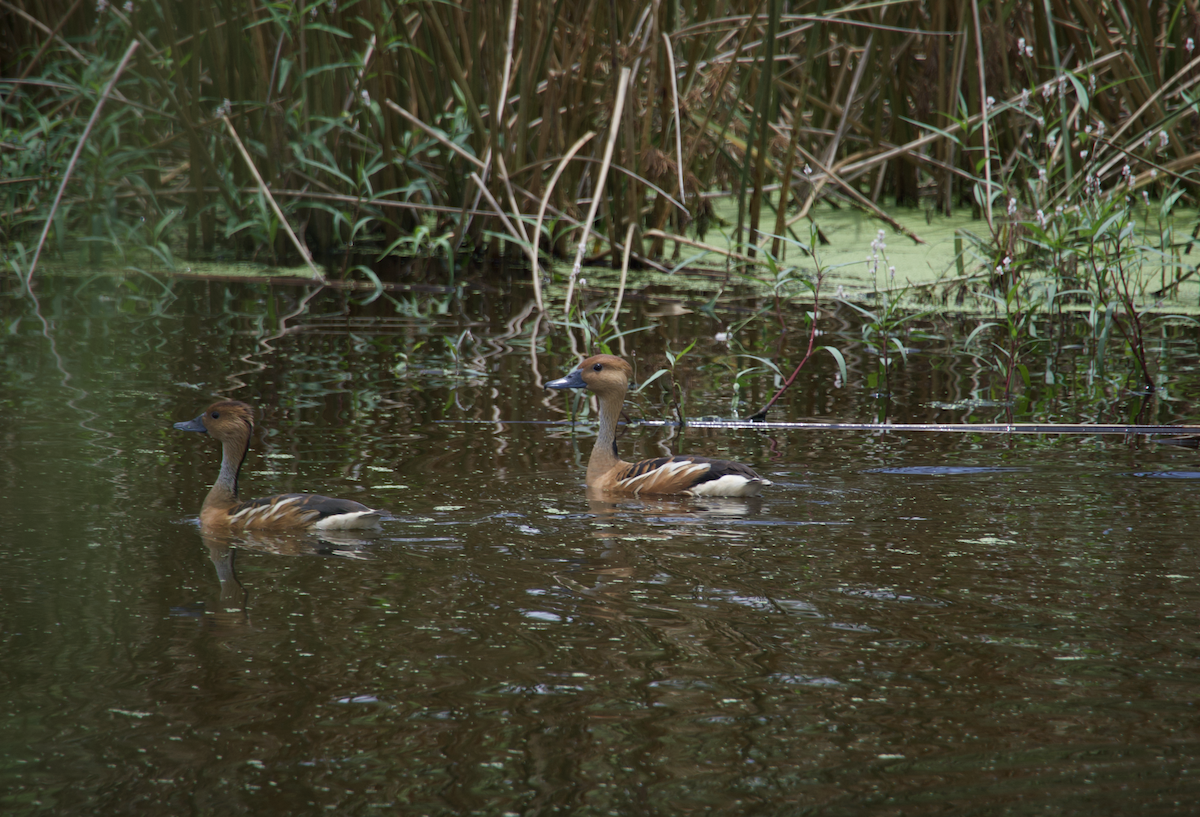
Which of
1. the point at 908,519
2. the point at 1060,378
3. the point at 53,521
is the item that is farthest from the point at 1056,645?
the point at 1060,378

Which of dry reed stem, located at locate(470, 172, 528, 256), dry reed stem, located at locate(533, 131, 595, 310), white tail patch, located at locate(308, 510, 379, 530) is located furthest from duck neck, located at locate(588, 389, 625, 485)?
dry reed stem, located at locate(470, 172, 528, 256)

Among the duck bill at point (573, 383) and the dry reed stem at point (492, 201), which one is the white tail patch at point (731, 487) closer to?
the duck bill at point (573, 383)

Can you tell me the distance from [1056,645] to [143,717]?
7.35ft

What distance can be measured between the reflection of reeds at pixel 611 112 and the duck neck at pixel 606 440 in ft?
8.28

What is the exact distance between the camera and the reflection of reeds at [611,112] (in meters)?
9.18

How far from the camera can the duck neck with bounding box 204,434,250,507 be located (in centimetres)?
490

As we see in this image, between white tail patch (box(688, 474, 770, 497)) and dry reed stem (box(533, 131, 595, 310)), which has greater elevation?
dry reed stem (box(533, 131, 595, 310))

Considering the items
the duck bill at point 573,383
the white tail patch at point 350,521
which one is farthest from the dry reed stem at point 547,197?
the white tail patch at point 350,521

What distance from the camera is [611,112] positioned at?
9.34 metres

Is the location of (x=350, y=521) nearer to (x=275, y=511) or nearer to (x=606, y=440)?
(x=275, y=511)

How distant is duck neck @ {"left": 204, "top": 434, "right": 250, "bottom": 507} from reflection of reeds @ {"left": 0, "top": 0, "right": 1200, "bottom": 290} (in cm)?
341

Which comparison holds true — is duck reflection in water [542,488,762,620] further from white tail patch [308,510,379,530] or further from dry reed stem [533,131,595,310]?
dry reed stem [533,131,595,310]

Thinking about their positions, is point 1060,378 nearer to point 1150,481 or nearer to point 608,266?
point 1150,481

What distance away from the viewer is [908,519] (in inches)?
187
